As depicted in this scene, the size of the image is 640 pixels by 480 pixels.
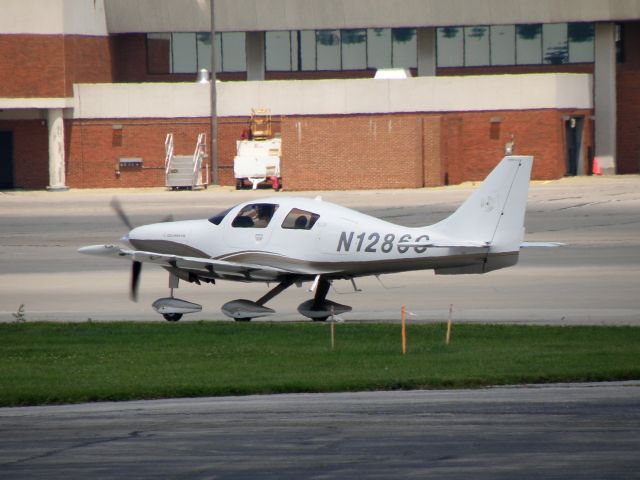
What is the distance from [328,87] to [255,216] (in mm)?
50773

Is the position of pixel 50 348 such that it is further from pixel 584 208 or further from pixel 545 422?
pixel 584 208

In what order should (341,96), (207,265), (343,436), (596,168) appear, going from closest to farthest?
(343,436) < (207,265) < (341,96) < (596,168)

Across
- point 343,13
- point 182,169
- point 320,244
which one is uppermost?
point 343,13

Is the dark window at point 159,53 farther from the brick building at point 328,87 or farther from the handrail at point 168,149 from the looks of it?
the handrail at point 168,149

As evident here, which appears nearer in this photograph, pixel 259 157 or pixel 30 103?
pixel 30 103

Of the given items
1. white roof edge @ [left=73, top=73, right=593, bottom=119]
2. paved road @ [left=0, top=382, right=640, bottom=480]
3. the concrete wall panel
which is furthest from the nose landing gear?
the concrete wall panel

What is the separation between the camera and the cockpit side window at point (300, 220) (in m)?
24.9

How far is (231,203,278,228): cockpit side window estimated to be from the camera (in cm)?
2534

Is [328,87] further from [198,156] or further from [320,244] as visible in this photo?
[320,244]

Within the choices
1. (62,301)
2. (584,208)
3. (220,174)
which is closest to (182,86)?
(220,174)

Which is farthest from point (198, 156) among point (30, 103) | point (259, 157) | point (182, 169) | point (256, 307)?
point (256, 307)

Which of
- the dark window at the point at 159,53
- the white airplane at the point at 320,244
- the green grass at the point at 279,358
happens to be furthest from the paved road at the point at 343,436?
the dark window at the point at 159,53

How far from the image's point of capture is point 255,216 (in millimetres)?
25484

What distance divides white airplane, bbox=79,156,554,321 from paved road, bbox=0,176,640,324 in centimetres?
148
